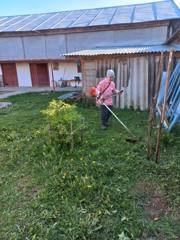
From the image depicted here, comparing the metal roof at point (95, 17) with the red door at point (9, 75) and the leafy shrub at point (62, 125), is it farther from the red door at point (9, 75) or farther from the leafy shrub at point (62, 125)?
the leafy shrub at point (62, 125)

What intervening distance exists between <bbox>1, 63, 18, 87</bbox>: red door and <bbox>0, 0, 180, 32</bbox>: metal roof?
252cm

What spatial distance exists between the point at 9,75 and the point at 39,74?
243 centimetres

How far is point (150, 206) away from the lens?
326cm

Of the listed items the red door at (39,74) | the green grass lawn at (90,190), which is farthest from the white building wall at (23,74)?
the green grass lawn at (90,190)

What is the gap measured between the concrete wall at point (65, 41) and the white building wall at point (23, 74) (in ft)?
2.77

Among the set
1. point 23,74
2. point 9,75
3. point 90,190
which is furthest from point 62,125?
point 9,75

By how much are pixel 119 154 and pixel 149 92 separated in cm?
407

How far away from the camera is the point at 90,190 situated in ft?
11.4

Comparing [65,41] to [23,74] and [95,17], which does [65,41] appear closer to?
[95,17]

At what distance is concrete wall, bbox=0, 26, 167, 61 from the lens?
549 inches

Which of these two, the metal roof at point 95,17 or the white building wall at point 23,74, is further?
the white building wall at point 23,74

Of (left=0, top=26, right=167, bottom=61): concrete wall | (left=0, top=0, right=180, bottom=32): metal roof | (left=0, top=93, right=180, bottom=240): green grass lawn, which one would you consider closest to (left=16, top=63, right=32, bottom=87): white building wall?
(left=0, top=26, right=167, bottom=61): concrete wall

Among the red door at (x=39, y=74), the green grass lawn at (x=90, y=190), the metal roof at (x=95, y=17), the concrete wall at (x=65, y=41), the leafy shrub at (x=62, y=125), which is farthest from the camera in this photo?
the red door at (x=39, y=74)

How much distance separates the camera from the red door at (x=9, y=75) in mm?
18156
